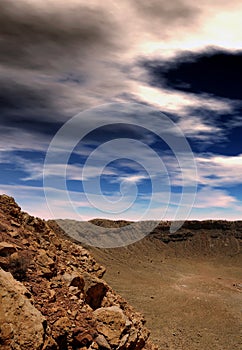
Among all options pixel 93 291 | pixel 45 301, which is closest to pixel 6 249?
pixel 45 301

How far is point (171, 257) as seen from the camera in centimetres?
11075

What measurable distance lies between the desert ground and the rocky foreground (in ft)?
72.9

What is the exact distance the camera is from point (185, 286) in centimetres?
6594

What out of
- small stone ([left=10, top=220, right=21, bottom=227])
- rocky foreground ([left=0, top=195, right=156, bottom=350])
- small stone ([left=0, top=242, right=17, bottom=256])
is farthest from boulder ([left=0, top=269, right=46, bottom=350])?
small stone ([left=10, top=220, right=21, bottom=227])

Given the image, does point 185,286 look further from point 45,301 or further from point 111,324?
point 45,301

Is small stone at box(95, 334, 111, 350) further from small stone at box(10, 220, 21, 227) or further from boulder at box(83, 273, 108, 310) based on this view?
small stone at box(10, 220, 21, 227)

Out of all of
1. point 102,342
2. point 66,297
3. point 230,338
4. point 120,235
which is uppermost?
point 120,235

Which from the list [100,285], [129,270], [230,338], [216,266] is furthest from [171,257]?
[100,285]

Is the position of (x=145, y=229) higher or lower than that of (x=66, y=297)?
higher

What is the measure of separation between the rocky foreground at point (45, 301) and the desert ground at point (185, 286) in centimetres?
2223

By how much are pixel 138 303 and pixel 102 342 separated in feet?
137

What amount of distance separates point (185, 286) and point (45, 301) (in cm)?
6163

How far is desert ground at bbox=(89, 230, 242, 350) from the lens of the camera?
35.7 meters

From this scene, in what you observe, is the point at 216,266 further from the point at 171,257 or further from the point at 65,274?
the point at 65,274
